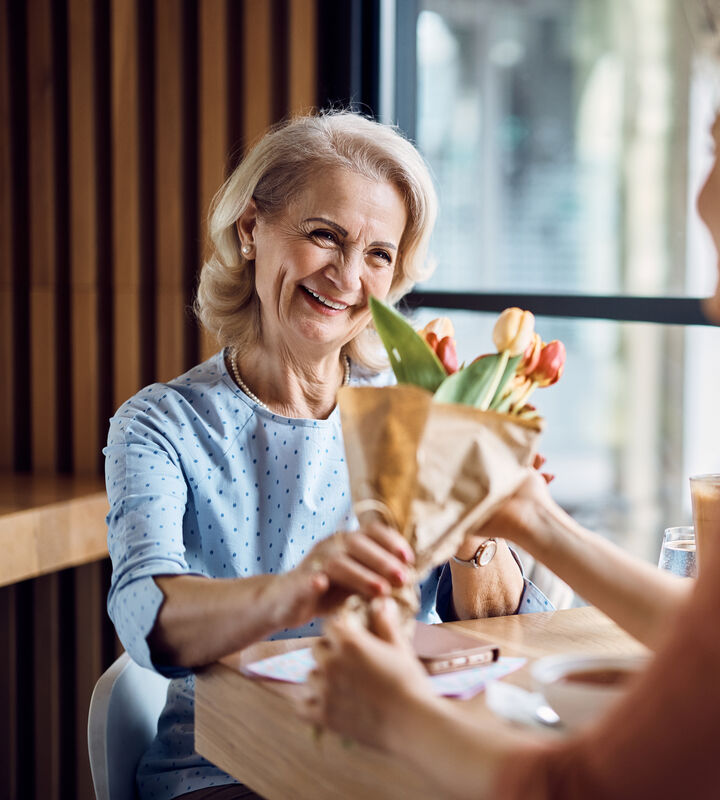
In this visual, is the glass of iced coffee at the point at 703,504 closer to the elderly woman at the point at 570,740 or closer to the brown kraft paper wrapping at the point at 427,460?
the brown kraft paper wrapping at the point at 427,460

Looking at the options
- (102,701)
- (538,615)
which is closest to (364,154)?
(538,615)

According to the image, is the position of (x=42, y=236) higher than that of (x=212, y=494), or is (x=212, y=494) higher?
Result: (x=42, y=236)

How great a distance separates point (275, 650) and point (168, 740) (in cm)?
46

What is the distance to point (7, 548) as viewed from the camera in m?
2.37

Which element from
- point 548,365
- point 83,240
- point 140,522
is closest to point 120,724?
point 140,522

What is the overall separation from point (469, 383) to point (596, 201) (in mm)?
7534

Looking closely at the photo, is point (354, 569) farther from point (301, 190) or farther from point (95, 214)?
point (95, 214)

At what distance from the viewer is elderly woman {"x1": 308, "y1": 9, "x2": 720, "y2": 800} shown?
62 centimetres

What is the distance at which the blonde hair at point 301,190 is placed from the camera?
1726 millimetres

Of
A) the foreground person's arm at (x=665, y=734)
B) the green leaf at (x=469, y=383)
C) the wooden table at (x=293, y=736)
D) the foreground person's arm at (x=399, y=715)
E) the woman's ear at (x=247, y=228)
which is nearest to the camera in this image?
the foreground person's arm at (x=665, y=734)

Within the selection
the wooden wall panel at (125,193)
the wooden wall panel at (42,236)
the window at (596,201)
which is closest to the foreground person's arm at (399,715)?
the wooden wall panel at (125,193)

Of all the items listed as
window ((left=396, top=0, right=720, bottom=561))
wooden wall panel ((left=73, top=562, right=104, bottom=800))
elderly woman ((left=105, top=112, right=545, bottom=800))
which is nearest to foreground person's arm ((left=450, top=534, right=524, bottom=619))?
elderly woman ((left=105, top=112, right=545, bottom=800))

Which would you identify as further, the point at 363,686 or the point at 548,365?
the point at 548,365

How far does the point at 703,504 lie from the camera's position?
1280 mm
